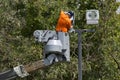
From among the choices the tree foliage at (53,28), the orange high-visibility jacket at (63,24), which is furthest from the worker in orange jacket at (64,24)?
the tree foliage at (53,28)

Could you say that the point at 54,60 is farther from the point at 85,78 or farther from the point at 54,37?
the point at 85,78

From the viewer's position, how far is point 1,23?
10039 millimetres

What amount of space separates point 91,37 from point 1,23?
2708 millimetres

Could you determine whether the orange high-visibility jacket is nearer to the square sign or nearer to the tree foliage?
the square sign

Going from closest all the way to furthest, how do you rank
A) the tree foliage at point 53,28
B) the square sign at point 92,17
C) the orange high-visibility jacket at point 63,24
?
the orange high-visibility jacket at point 63,24 < the square sign at point 92,17 < the tree foliage at point 53,28

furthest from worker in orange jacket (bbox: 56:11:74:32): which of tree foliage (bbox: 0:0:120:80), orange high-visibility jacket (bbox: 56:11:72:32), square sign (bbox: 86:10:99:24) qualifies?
tree foliage (bbox: 0:0:120:80)

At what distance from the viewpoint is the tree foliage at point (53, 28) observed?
1005cm

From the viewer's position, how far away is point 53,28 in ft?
32.7

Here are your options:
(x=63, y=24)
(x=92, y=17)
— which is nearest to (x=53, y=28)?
(x=92, y=17)

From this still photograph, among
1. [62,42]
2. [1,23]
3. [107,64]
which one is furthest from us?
[107,64]

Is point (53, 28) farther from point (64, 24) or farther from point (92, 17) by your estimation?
point (64, 24)

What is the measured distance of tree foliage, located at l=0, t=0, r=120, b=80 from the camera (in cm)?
1005

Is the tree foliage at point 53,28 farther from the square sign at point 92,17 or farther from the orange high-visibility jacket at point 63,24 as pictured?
the orange high-visibility jacket at point 63,24

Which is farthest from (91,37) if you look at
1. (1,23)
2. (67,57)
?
(67,57)
